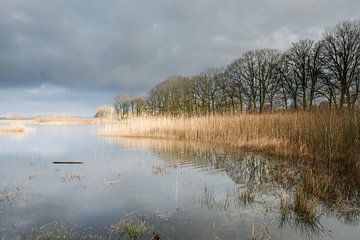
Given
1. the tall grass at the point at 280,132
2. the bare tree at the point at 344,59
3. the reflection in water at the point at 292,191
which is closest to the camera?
the reflection in water at the point at 292,191

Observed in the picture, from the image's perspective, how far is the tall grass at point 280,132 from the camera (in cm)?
816

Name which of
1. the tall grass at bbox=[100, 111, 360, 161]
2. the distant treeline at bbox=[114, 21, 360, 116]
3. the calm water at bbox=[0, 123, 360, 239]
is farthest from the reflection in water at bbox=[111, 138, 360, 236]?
the distant treeline at bbox=[114, 21, 360, 116]

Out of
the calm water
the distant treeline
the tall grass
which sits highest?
the distant treeline

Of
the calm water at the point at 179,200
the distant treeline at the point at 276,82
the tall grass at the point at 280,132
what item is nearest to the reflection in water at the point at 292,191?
the calm water at the point at 179,200

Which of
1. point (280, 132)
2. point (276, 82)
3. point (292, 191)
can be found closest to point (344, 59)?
point (276, 82)

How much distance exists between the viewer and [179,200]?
17.8ft

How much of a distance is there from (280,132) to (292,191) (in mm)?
6333

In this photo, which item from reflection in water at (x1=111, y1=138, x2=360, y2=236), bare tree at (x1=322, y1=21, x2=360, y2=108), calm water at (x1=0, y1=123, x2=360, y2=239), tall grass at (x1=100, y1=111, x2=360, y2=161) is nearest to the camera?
calm water at (x1=0, y1=123, x2=360, y2=239)

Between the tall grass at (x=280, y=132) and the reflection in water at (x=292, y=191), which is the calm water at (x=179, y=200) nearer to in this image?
the reflection in water at (x=292, y=191)

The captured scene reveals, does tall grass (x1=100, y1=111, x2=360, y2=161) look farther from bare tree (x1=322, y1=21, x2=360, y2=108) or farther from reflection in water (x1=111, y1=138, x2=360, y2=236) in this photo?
bare tree (x1=322, y1=21, x2=360, y2=108)

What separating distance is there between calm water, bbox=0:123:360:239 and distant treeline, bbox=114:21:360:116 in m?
14.7

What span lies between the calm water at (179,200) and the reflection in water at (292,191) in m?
0.02

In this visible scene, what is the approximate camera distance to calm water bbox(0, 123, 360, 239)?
4098 millimetres

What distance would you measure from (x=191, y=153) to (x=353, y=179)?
5789 mm
